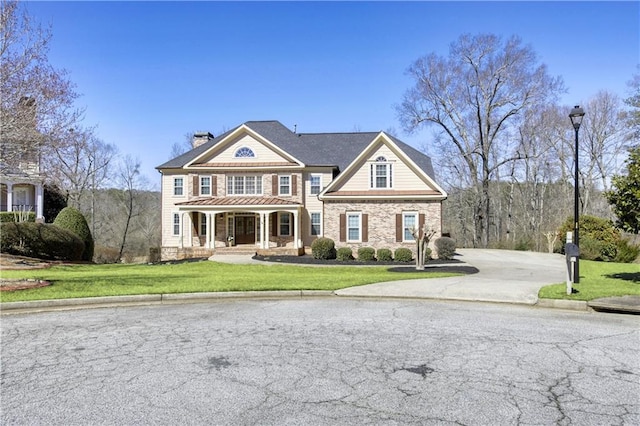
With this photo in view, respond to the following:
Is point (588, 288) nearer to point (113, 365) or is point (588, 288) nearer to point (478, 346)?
point (478, 346)

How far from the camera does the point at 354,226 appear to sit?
87.1 ft

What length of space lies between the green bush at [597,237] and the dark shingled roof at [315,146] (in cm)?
1018

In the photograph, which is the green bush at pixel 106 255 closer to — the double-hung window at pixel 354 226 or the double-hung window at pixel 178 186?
the double-hung window at pixel 178 186

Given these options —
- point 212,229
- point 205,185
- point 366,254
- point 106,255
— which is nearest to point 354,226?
point 366,254

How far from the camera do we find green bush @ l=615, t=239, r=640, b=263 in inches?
981

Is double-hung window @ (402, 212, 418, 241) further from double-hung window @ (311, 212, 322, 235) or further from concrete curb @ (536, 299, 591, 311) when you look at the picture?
concrete curb @ (536, 299, 591, 311)

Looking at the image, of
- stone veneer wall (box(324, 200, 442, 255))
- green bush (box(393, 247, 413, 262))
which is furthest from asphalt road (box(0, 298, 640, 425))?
stone veneer wall (box(324, 200, 442, 255))

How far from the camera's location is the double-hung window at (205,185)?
30.6 m

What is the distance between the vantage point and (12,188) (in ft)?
111

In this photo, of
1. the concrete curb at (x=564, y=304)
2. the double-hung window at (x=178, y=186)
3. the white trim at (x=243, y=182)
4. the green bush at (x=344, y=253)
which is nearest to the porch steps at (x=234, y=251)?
the white trim at (x=243, y=182)

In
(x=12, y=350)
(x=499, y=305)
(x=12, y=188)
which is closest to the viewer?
(x=12, y=350)

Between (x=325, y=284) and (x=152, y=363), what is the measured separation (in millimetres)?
7366

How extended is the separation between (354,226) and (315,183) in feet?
17.8

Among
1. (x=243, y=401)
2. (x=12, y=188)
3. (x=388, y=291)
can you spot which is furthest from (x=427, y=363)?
(x=12, y=188)
